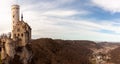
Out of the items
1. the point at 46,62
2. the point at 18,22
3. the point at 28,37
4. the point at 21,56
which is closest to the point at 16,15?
the point at 18,22

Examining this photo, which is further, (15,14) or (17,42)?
(15,14)

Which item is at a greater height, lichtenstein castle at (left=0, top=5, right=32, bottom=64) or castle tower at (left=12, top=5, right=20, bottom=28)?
castle tower at (left=12, top=5, right=20, bottom=28)

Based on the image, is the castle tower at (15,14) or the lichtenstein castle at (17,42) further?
the castle tower at (15,14)

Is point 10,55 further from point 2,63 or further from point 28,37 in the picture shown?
point 28,37

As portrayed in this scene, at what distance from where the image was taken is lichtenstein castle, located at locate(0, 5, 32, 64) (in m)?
83.9

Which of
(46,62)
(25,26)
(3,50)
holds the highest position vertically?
(25,26)

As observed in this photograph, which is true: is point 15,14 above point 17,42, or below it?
above

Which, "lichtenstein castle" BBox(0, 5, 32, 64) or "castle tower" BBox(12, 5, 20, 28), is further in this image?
"castle tower" BBox(12, 5, 20, 28)

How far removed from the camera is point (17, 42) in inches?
3447

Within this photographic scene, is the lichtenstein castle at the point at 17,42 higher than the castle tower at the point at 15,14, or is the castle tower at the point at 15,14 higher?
the castle tower at the point at 15,14

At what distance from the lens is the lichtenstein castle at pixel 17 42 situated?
275 feet

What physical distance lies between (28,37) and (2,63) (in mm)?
13650

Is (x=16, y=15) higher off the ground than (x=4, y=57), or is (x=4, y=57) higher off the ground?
(x=16, y=15)

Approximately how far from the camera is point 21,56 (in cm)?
8862
